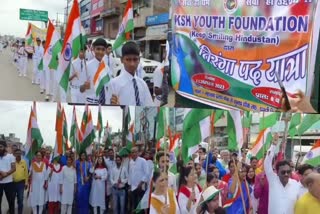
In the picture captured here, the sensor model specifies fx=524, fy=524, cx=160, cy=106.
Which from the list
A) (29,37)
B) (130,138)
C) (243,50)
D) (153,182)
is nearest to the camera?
(153,182)

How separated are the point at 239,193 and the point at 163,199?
71cm

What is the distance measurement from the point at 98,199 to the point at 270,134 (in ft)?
5.35

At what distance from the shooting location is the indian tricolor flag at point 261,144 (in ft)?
14.6

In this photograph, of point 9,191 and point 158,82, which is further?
point 158,82

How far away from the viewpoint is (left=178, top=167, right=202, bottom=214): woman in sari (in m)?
4.34

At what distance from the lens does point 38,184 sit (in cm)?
461

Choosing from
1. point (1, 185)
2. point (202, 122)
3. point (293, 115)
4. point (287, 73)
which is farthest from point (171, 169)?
point (287, 73)

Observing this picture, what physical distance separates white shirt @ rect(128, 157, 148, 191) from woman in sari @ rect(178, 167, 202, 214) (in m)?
0.33

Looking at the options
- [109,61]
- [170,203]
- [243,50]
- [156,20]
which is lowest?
[170,203]

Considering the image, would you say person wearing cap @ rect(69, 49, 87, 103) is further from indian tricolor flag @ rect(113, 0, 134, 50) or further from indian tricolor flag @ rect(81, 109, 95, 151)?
indian tricolor flag @ rect(81, 109, 95, 151)

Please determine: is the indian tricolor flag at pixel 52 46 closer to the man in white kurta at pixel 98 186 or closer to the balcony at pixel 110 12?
the man in white kurta at pixel 98 186

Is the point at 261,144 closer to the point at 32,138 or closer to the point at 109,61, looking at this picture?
the point at 32,138

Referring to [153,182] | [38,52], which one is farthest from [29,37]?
[153,182]

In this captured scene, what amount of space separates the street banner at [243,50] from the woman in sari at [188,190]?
5.64 ft
